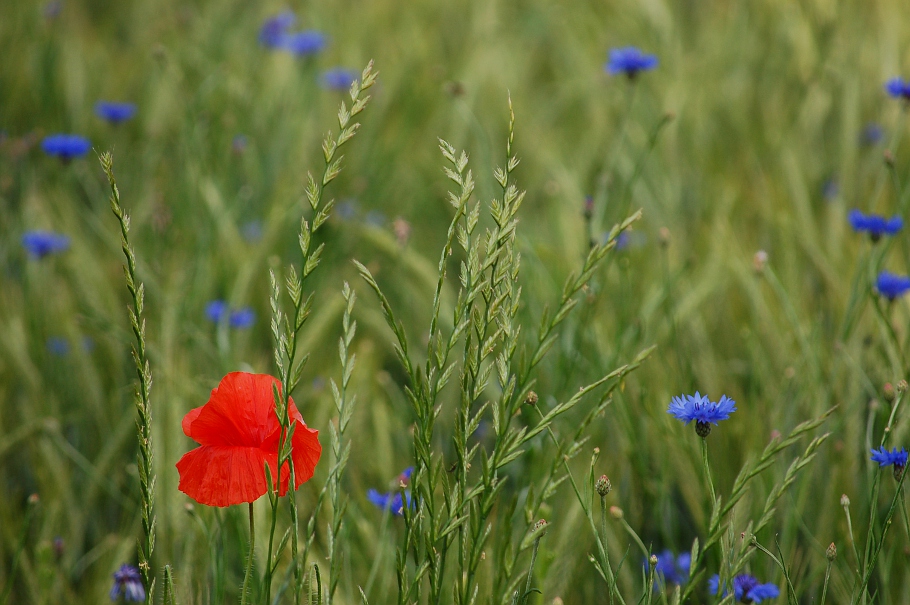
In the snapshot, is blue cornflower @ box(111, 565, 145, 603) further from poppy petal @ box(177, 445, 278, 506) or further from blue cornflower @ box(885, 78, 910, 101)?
blue cornflower @ box(885, 78, 910, 101)

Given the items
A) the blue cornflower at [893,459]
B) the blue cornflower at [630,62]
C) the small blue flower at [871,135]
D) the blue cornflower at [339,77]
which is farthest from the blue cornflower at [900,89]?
the blue cornflower at [339,77]

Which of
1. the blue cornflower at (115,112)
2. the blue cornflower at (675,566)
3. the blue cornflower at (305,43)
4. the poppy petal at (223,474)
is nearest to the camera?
the poppy petal at (223,474)

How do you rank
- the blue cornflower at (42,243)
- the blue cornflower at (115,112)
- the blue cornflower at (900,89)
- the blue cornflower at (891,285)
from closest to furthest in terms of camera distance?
the blue cornflower at (891,285)
the blue cornflower at (900,89)
the blue cornflower at (42,243)
the blue cornflower at (115,112)

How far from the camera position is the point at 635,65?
4.76 ft

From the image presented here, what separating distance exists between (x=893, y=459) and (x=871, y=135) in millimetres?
1318

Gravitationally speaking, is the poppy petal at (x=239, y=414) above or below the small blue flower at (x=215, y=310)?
below

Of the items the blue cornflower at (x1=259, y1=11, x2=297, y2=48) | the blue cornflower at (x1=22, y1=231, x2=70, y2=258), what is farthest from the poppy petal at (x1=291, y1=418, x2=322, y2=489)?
the blue cornflower at (x1=259, y1=11, x2=297, y2=48)

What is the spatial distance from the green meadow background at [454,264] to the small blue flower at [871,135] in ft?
0.08

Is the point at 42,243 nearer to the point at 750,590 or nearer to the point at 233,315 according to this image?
the point at 233,315

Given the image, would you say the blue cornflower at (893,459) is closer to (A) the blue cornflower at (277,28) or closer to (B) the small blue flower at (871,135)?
(B) the small blue flower at (871,135)

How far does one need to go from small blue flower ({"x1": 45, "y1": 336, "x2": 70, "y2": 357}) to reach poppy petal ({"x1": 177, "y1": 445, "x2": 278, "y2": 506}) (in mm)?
798

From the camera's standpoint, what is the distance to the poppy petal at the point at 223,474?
0.65m

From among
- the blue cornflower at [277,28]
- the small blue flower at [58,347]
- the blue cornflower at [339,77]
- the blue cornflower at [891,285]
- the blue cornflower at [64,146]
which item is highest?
the blue cornflower at [277,28]

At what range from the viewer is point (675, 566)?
0.99 meters
